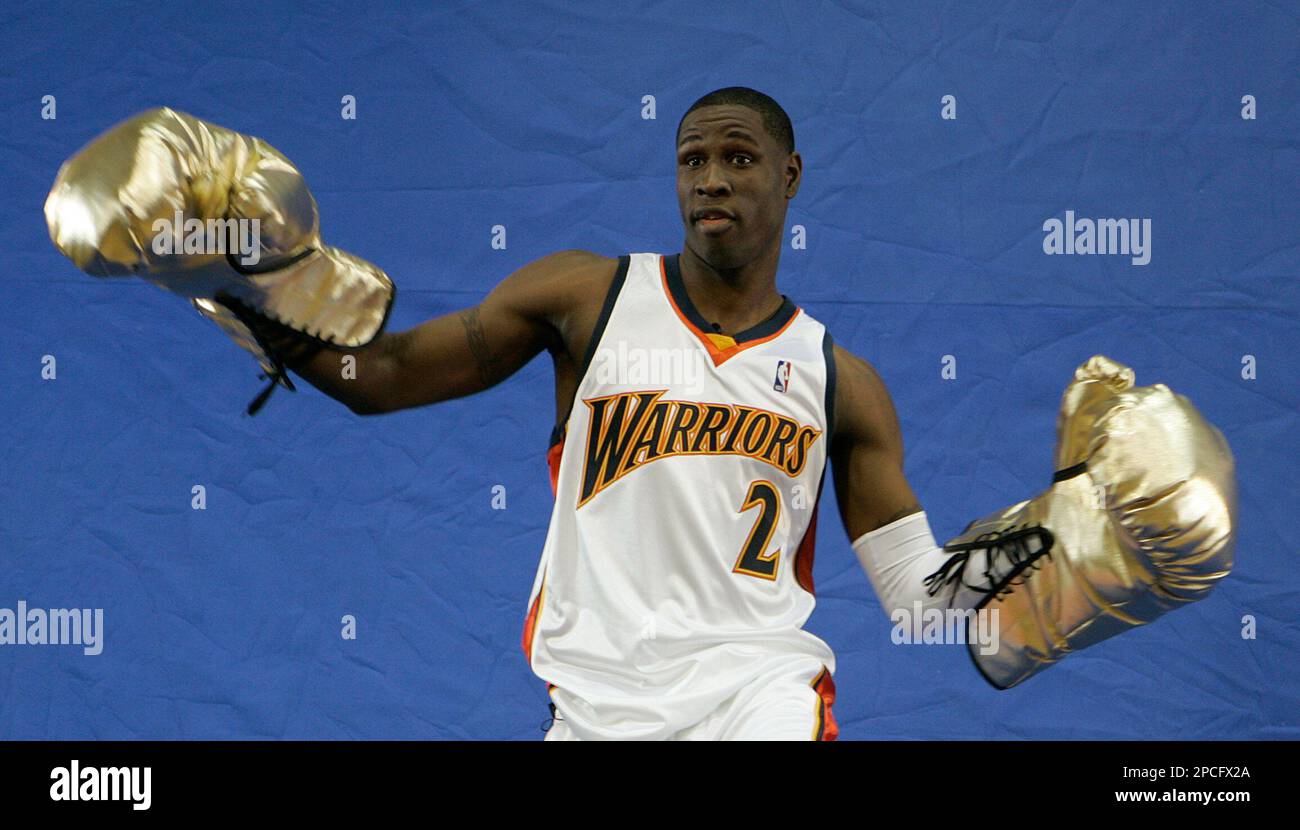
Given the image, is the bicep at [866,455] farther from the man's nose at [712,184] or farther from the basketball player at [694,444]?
the man's nose at [712,184]

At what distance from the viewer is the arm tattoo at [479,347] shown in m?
1.83

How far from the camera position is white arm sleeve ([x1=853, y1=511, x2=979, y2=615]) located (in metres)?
1.88

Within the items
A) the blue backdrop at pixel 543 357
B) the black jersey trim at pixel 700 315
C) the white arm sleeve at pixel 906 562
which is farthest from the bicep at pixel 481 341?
the blue backdrop at pixel 543 357

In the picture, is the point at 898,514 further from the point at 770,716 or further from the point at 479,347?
the point at 479,347

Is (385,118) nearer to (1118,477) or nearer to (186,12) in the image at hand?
(186,12)

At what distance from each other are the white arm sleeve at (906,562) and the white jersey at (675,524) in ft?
0.33

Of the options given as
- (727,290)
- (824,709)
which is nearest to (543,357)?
(727,290)

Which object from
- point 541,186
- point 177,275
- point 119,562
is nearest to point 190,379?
point 119,562

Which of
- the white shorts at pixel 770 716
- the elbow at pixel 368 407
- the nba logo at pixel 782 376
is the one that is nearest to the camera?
the white shorts at pixel 770 716

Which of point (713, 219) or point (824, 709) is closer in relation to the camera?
point (824, 709)

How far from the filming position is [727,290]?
192 cm

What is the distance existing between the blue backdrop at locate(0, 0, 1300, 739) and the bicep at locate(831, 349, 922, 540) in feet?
3.95

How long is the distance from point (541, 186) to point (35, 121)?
1.15m

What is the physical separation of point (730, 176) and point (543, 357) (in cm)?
142
